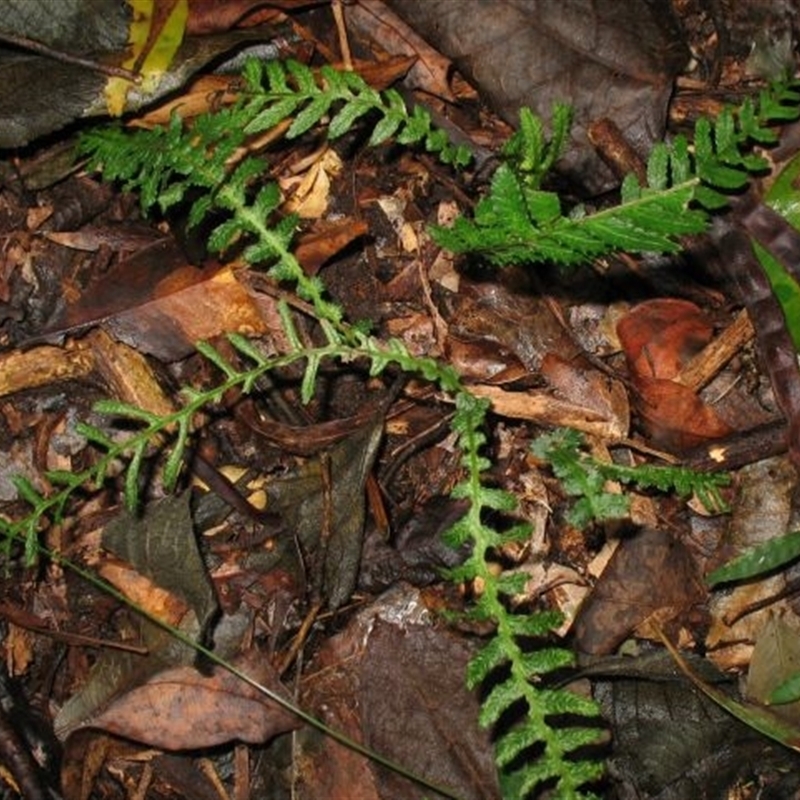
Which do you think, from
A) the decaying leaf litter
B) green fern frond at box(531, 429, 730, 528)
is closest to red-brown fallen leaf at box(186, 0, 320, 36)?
the decaying leaf litter

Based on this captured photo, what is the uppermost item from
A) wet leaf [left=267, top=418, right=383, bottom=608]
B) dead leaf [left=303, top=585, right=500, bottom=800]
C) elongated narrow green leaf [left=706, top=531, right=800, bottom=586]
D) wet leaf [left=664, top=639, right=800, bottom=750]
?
wet leaf [left=267, top=418, right=383, bottom=608]

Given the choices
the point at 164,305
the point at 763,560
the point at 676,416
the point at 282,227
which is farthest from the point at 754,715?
the point at 164,305

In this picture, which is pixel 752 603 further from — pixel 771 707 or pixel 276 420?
pixel 276 420

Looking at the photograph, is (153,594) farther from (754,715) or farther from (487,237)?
(754,715)

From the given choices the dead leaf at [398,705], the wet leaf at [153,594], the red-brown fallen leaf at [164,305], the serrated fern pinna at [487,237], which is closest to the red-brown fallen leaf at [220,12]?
the serrated fern pinna at [487,237]

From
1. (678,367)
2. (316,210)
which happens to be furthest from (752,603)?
(316,210)

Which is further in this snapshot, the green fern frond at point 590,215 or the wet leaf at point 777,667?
the wet leaf at point 777,667

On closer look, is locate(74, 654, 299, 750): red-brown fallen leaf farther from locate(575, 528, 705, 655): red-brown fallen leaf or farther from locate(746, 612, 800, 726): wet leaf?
locate(746, 612, 800, 726): wet leaf

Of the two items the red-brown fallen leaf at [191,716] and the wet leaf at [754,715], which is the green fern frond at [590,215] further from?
the red-brown fallen leaf at [191,716]
